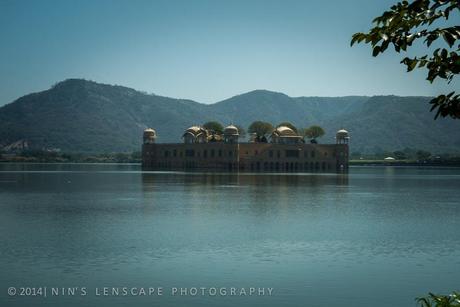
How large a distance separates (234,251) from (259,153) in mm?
104242

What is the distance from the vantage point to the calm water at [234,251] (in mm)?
17656

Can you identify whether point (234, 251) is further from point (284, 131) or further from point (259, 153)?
point (284, 131)

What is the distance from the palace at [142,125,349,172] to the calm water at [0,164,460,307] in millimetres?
81517

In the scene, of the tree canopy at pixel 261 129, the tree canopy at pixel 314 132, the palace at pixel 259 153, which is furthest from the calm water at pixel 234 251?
the tree canopy at pixel 314 132

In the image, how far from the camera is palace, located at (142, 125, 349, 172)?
125875 mm

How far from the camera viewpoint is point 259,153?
420 ft

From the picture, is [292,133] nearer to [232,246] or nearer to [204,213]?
[204,213]

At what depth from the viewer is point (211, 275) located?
19.4m

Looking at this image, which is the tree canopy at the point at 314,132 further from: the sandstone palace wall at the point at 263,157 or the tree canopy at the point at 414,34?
the tree canopy at the point at 414,34

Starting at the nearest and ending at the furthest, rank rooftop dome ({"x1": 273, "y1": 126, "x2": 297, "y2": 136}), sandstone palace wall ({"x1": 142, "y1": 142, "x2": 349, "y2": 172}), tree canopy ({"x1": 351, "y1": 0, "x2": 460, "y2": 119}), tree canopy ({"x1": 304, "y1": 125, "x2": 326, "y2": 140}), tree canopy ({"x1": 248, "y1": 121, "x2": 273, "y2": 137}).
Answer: tree canopy ({"x1": 351, "y1": 0, "x2": 460, "y2": 119}), sandstone palace wall ({"x1": 142, "y1": 142, "x2": 349, "y2": 172}), rooftop dome ({"x1": 273, "y1": 126, "x2": 297, "y2": 136}), tree canopy ({"x1": 248, "y1": 121, "x2": 273, "y2": 137}), tree canopy ({"x1": 304, "y1": 125, "x2": 326, "y2": 140})

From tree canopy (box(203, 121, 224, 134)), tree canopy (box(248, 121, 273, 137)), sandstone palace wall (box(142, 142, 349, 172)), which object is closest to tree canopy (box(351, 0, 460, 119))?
sandstone palace wall (box(142, 142, 349, 172))

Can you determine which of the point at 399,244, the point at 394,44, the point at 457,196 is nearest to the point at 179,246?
the point at 399,244

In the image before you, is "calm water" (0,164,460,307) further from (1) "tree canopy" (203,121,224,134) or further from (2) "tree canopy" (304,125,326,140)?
(1) "tree canopy" (203,121,224,134)

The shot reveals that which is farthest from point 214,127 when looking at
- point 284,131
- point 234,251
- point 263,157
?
point 234,251
